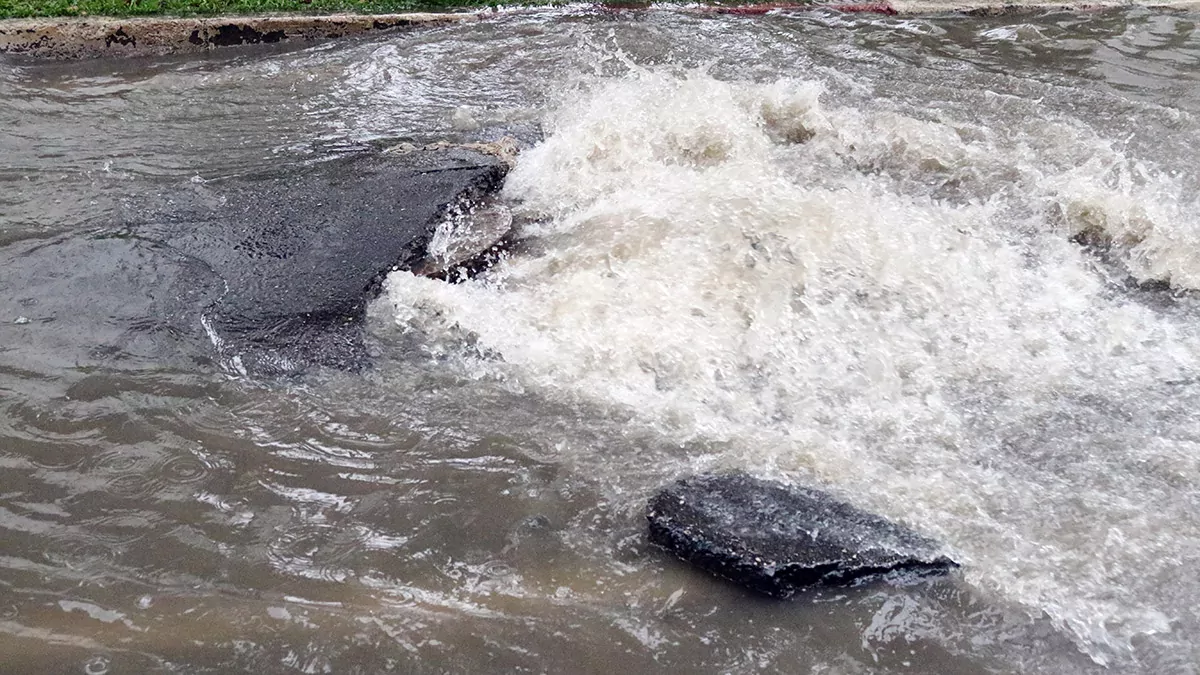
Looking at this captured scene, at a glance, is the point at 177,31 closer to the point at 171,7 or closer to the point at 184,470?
the point at 171,7

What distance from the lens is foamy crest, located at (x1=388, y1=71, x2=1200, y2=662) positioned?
129 inches

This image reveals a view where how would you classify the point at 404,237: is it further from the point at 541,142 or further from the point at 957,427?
the point at 957,427

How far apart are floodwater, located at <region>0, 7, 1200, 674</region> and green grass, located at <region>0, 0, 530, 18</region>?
117 centimetres

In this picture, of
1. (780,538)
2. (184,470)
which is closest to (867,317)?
(780,538)

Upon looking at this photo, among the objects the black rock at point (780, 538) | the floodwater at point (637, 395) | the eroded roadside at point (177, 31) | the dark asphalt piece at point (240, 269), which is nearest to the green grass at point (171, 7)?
the eroded roadside at point (177, 31)

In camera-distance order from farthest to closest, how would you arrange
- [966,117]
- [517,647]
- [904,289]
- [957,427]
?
[966,117] → [904,289] → [957,427] → [517,647]

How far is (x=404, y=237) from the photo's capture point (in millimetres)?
4742

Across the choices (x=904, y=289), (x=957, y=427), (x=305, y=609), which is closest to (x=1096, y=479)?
(x=957, y=427)

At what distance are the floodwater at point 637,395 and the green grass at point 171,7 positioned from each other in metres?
1.17

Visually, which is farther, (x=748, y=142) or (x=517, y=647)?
(x=748, y=142)

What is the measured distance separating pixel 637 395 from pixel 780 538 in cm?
109

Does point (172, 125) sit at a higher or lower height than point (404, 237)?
higher

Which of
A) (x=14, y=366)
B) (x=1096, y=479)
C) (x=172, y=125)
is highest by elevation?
(x=172, y=125)

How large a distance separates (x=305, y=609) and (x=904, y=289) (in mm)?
3518
